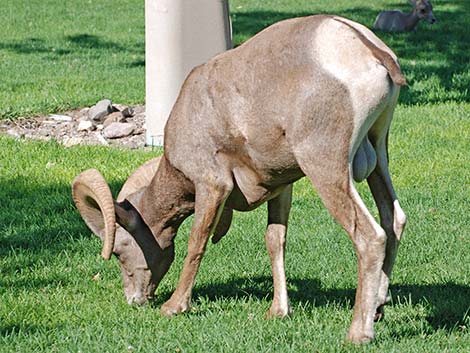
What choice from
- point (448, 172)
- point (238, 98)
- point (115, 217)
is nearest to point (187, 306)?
point (115, 217)

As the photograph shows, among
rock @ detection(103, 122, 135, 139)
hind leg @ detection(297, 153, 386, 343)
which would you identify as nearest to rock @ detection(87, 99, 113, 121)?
rock @ detection(103, 122, 135, 139)

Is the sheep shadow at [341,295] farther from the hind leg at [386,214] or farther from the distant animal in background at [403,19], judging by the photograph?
the distant animal in background at [403,19]

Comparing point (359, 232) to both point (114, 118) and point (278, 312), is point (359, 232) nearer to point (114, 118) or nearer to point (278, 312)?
point (278, 312)

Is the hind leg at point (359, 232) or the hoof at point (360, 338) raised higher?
the hind leg at point (359, 232)

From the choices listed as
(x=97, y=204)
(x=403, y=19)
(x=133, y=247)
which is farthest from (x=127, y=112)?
(x=403, y=19)

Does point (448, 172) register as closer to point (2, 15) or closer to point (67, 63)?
point (67, 63)

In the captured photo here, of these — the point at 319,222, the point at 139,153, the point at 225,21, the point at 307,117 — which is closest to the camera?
the point at 307,117

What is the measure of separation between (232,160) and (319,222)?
272cm

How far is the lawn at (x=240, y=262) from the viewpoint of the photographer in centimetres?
642

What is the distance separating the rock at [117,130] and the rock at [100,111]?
1.22 ft

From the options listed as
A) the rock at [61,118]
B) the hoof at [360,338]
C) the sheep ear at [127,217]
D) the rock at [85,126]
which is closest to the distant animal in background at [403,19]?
the rock at [61,118]

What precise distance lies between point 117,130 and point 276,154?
6.86 m

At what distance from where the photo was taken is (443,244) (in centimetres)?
844

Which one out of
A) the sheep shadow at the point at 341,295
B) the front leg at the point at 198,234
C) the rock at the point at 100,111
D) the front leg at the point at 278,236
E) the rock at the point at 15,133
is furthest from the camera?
the rock at the point at 100,111
